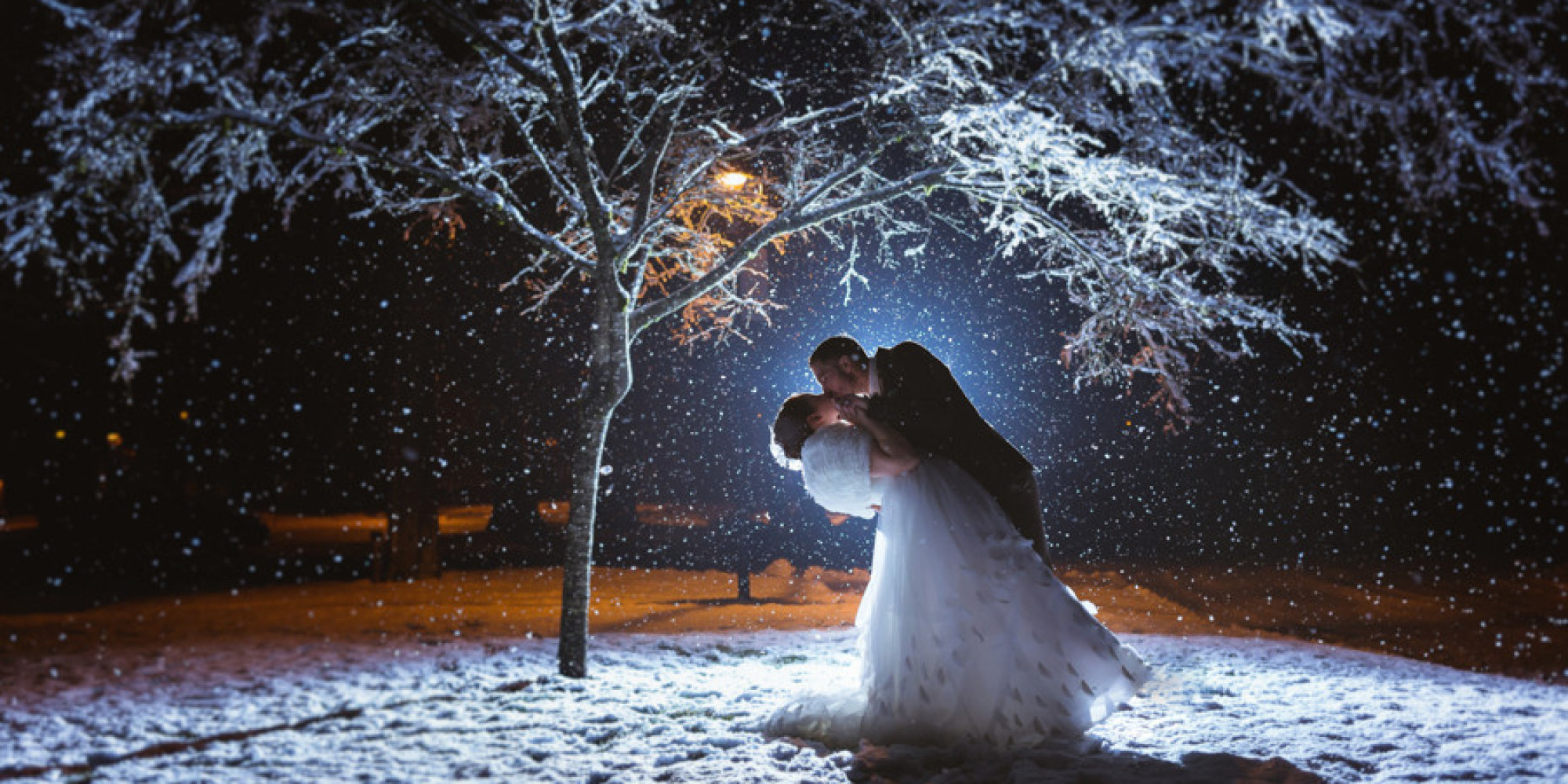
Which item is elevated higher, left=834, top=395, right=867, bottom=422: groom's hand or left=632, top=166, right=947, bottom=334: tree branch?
left=632, top=166, right=947, bottom=334: tree branch

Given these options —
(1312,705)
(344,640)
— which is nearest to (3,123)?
(344,640)

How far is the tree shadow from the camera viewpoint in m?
3.78

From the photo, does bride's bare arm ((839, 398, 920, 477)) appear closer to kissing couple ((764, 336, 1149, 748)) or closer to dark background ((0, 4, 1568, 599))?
kissing couple ((764, 336, 1149, 748))

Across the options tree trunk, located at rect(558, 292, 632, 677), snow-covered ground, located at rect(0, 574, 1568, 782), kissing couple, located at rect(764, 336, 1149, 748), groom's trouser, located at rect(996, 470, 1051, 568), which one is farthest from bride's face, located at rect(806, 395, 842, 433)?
tree trunk, located at rect(558, 292, 632, 677)

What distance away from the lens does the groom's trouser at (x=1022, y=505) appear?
467 cm

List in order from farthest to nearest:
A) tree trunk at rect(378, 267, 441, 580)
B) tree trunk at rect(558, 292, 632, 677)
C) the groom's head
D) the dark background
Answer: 1. the dark background
2. tree trunk at rect(378, 267, 441, 580)
3. tree trunk at rect(558, 292, 632, 677)
4. the groom's head

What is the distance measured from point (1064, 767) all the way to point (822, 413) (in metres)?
2.14

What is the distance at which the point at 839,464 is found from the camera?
4504 mm

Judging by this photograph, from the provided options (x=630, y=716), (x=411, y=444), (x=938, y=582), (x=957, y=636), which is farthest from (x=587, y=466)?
(x=411, y=444)

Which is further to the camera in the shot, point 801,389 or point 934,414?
point 801,389

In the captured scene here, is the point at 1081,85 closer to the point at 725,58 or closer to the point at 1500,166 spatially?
the point at 1500,166

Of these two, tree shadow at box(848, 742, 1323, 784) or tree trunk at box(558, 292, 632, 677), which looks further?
tree trunk at box(558, 292, 632, 677)

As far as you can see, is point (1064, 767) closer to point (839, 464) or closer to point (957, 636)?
point (957, 636)

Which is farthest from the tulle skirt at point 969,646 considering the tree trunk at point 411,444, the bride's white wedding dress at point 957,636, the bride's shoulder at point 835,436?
the tree trunk at point 411,444
